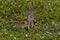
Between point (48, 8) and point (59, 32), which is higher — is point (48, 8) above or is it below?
above

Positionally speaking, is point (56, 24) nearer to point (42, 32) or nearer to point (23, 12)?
point (42, 32)

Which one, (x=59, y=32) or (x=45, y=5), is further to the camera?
(x=45, y=5)

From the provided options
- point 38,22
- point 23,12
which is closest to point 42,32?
point 38,22

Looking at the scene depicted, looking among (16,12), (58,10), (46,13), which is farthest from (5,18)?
(58,10)

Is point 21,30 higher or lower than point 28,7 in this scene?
lower

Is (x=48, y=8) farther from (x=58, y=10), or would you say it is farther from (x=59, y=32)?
(x=59, y=32)

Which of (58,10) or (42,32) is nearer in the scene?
(42,32)
